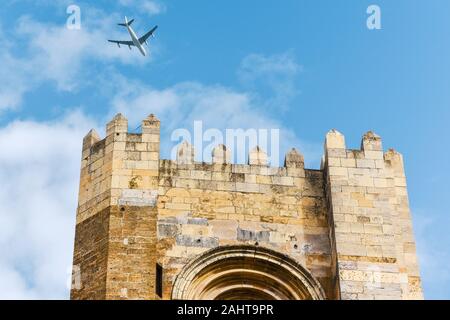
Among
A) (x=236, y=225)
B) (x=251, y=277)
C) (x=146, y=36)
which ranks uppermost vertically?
(x=146, y=36)

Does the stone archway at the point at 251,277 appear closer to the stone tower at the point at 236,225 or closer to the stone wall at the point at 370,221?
the stone tower at the point at 236,225

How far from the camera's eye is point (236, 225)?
82.3 feet

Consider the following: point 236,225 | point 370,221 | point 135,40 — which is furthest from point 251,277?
point 135,40

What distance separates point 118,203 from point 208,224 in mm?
1995

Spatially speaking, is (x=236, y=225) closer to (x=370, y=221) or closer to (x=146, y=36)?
(x=370, y=221)

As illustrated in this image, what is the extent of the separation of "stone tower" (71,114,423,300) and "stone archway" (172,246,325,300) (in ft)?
0.07

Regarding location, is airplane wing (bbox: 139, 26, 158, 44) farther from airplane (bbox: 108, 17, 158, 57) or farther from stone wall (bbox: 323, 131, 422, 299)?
stone wall (bbox: 323, 131, 422, 299)

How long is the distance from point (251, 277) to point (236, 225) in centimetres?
114

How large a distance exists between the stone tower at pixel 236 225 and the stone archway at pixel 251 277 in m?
0.02

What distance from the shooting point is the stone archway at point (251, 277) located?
963 inches

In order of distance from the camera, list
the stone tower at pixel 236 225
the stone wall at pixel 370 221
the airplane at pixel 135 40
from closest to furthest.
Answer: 1. the stone tower at pixel 236 225
2. the stone wall at pixel 370 221
3. the airplane at pixel 135 40

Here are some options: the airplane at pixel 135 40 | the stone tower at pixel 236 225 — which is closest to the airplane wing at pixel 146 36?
the airplane at pixel 135 40
